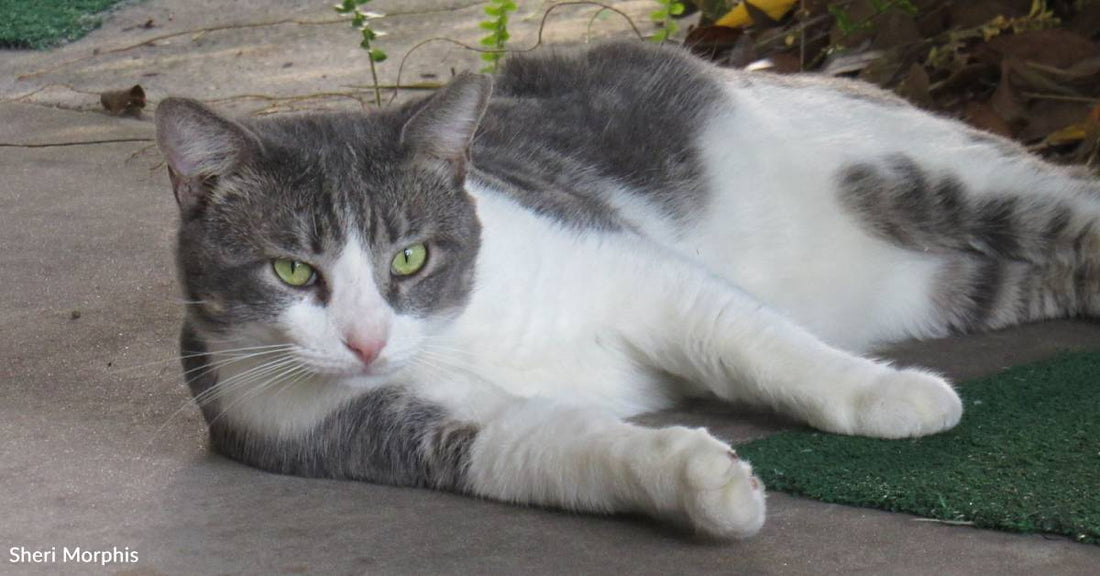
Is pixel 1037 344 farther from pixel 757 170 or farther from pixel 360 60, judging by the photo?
pixel 360 60

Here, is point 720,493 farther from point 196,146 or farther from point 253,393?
point 196,146

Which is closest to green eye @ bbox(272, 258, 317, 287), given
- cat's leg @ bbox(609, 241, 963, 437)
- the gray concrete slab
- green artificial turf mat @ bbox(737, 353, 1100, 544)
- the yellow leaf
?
the gray concrete slab

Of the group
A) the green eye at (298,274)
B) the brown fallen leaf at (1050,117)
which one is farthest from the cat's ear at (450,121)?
the brown fallen leaf at (1050,117)

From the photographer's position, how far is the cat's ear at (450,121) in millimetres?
2295

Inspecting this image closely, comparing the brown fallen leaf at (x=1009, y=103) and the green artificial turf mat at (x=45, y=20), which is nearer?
the brown fallen leaf at (x=1009, y=103)

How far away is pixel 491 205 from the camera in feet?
8.43

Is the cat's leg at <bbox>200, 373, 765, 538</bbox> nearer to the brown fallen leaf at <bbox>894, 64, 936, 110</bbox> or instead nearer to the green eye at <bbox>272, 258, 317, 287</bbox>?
the green eye at <bbox>272, 258, 317, 287</bbox>

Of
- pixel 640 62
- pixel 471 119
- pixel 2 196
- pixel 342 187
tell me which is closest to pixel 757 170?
pixel 640 62

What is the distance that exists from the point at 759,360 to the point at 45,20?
504 cm

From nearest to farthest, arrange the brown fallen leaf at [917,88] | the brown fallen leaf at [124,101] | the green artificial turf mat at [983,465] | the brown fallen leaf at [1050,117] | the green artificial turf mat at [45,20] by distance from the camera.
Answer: the green artificial turf mat at [983,465] < the brown fallen leaf at [1050,117] < the brown fallen leaf at [917,88] < the brown fallen leaf at [124,101] < the green artificial turf mat at [45,20]

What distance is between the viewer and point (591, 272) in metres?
2.50

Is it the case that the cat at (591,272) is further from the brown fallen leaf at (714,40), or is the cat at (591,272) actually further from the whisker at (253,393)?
the brown fallen leaf at (714,40)

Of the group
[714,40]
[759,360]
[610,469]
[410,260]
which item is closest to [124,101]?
[714,40]

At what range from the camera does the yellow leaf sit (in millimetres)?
4629
